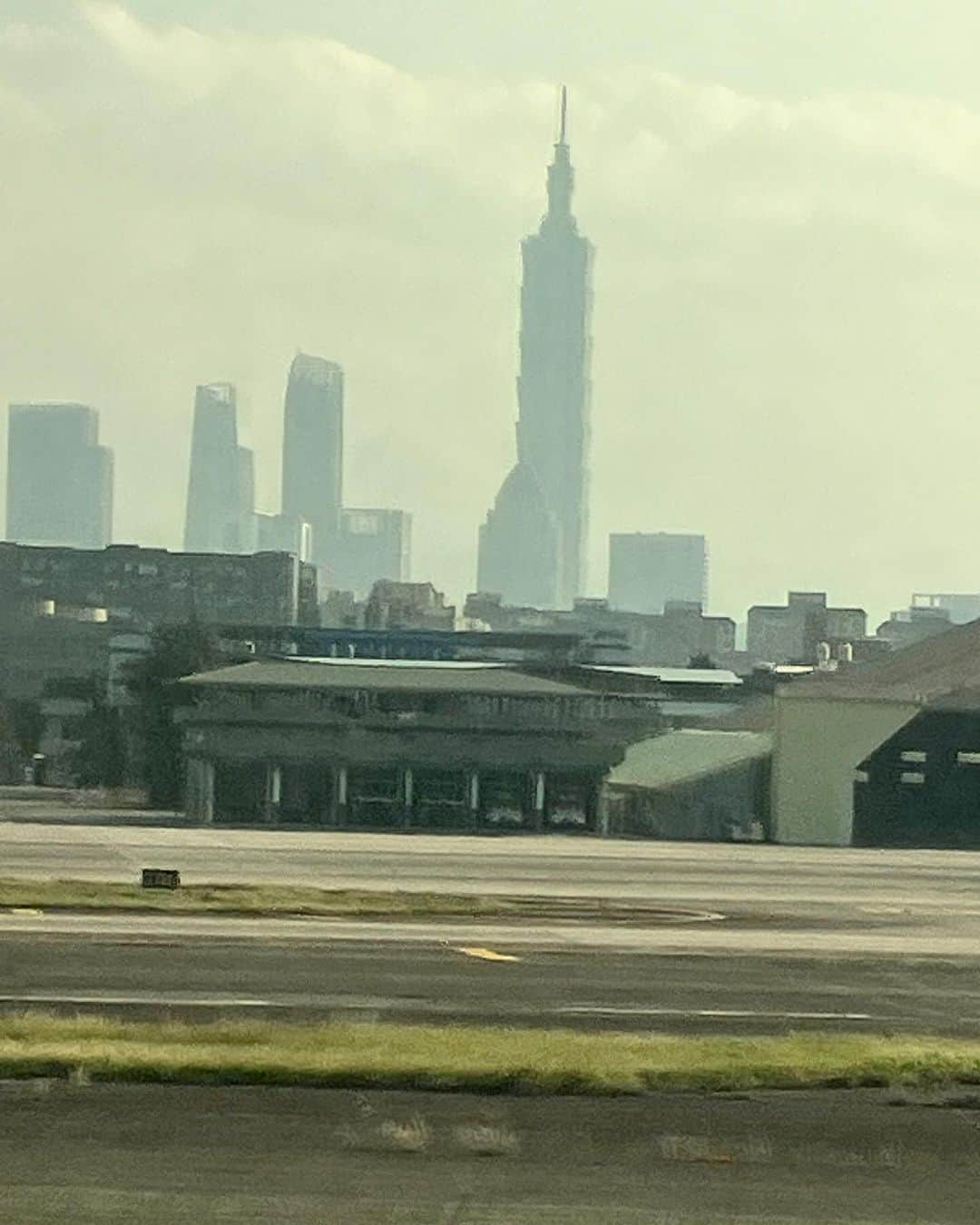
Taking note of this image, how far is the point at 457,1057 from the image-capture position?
30.4 metres

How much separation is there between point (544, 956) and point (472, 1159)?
22.6m

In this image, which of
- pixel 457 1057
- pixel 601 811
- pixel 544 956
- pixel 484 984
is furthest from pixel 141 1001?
pixel 601 811

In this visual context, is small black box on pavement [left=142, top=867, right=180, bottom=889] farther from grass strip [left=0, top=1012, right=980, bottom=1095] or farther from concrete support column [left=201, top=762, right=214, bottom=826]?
concrete support column [left=201, top=762, right=214, bottom=826]

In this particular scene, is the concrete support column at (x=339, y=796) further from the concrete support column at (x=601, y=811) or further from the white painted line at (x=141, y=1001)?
the white painted line at (x=141, y=1001)

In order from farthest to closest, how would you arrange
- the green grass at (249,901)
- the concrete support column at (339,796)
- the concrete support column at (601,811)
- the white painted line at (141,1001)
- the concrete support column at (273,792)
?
1. the concrete support column at (601,811)
2. the concrete support column at (273,792)
3. the concrete support column at (339,796)
4. the green grass at (249,901)
5. the white painted line at (141,1001)

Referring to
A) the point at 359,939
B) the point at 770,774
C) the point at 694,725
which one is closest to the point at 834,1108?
the point at 359,939

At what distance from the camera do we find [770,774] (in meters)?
115

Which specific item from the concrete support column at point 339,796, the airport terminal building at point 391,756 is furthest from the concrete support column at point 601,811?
the concrete support column at point 339,796

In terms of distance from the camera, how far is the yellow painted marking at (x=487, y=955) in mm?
45094

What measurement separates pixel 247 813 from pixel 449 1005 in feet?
260

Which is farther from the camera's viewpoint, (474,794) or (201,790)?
(201,790)

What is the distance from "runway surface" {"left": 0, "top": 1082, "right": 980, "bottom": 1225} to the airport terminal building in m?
86.7

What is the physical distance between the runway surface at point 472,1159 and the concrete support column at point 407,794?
86.4 m

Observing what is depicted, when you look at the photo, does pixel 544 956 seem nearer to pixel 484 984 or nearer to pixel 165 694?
pixel 484 984
